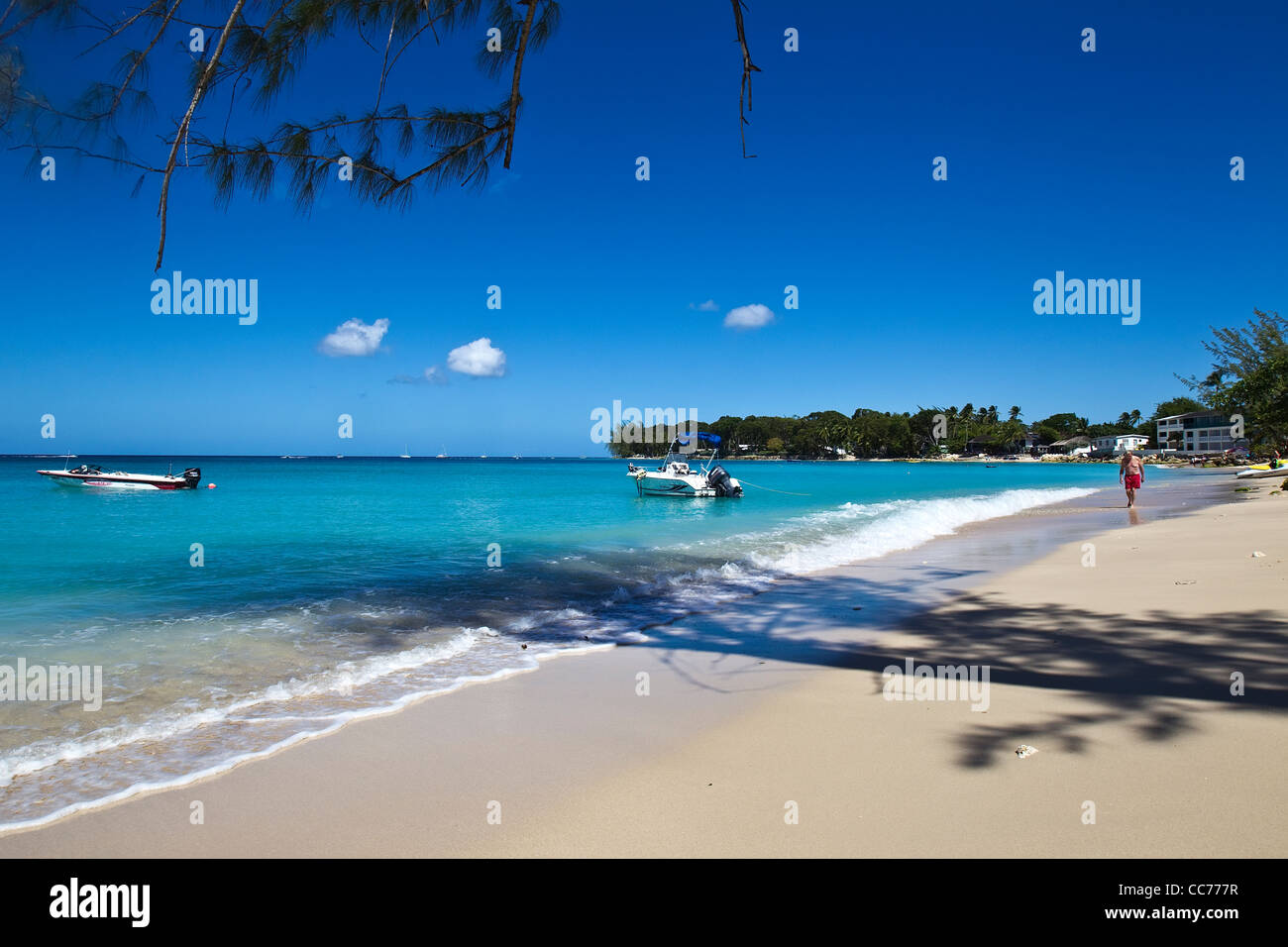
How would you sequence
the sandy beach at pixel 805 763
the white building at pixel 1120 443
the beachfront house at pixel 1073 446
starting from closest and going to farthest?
1. the sandy beach at pixel 805 763
2. the white building at pixel 1120 443
3. the beachfront house at pixel 1073 446

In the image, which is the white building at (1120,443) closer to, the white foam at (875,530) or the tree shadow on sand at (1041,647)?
the white foam at (875,530)

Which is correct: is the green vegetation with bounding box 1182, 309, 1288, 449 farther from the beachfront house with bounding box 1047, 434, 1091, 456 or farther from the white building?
the beachfront house with bounding box 1047, 434, 1091, 456

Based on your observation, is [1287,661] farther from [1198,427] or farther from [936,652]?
[1198,427]

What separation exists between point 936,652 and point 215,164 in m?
Answer: 6.95

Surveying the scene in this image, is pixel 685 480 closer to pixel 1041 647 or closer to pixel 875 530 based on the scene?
pixel 875 530

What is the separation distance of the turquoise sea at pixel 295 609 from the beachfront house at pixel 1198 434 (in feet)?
321

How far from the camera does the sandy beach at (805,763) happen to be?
307 centimetres

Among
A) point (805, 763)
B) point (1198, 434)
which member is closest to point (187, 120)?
point (805, 763)

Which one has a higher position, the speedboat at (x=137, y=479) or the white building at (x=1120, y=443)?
the white building at (x=1120, y=443)

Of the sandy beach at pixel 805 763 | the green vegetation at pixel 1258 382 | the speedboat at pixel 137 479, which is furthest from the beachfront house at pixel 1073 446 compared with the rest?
the sandy beach at pixel 805 763

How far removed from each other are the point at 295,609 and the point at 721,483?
33.3 metres

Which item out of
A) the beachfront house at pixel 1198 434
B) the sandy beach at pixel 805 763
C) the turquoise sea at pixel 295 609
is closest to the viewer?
the sandy beach at pixel 805 763

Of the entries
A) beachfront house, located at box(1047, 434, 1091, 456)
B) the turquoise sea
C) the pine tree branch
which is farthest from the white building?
the pine tree branch
